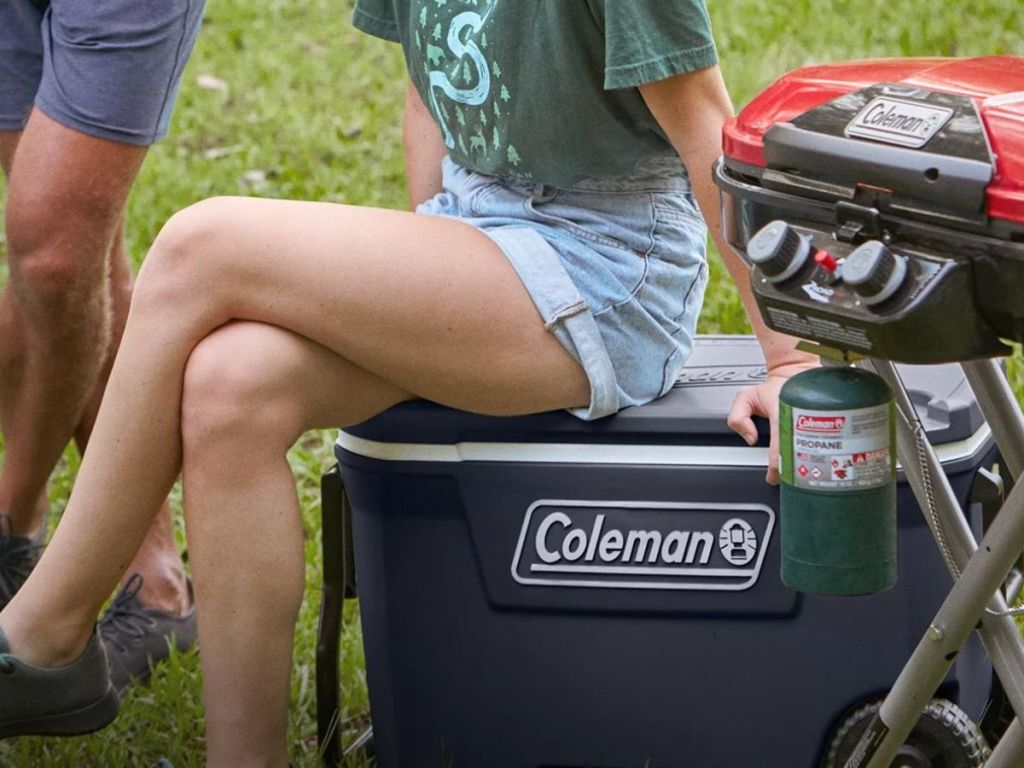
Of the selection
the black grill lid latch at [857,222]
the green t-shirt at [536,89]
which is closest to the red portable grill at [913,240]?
the black grill lid latch at [857,222]

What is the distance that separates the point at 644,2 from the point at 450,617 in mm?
838

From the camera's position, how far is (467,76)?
221 centimetres

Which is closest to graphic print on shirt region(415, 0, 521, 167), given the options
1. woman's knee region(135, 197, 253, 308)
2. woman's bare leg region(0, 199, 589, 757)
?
woman's bare leg region(0, 199, 589, 757)

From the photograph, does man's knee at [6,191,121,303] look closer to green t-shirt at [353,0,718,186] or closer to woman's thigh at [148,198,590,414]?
woman's thigh at [148,198,590,414]

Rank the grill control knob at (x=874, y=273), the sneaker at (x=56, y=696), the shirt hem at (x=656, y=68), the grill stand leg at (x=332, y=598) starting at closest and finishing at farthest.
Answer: the grill control knob at (x=874, y=273)
the shirt hem at (x=656, y=68)
the sneaker at (x=56, y=696)
the grill stand leg at (x=332, y=598)

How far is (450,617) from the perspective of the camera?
2.27 metres

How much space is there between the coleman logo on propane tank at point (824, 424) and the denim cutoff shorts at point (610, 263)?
456 millimetres

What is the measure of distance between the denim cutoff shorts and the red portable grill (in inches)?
13.4

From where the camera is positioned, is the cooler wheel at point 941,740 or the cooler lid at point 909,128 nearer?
the cooler lid at point 909,128

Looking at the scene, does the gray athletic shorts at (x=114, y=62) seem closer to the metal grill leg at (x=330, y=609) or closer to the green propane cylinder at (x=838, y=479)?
the metal grill leg at (x=330, y=609)

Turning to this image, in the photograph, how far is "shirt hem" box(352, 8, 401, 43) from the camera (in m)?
2.47

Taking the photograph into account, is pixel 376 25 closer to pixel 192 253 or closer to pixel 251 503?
pixel 192 253

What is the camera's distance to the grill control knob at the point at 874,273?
1536mm

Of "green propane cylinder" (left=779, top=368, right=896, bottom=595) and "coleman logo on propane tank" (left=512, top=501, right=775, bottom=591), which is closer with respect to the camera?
"green propane cylinder" (left=779, top=368, right=896, bottom=595)
